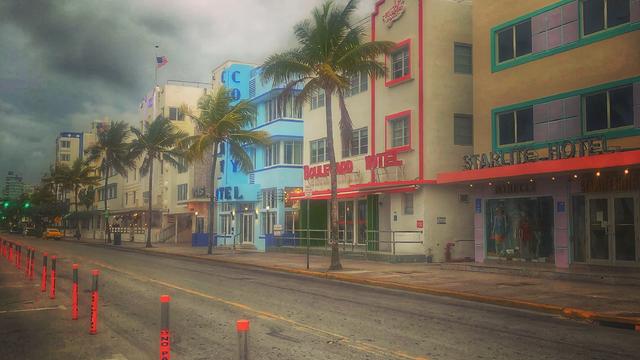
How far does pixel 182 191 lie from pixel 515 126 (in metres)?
43.0

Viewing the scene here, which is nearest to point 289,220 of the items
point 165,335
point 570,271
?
point 570,271

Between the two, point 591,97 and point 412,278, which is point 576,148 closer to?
point 591,97

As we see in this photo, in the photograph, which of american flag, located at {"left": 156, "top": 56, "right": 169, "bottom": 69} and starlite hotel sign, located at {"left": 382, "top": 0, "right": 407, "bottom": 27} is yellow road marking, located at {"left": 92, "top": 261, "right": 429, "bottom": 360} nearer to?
starlite hotel sign, located at {"left": 382, "top": 0, "right": 407, "bottom": 27}

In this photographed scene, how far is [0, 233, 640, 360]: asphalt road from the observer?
8.51m

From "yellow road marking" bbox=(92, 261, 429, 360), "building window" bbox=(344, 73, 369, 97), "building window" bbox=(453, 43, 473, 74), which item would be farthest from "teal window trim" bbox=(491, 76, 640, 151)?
"yellow road marking" bbox=(92, 261, 429, 360)

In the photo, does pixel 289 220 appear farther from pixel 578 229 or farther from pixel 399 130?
pixel 578 229

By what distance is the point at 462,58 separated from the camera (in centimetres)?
2808

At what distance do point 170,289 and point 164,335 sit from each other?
441 inches

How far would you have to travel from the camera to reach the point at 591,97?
1928 centimetres

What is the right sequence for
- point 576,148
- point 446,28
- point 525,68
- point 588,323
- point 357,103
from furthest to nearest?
1. point 357,103
2. point 446,28
3. point 525,68
4. point 576,148
5. point 588,323

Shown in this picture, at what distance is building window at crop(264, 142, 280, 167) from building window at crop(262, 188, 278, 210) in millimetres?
1929

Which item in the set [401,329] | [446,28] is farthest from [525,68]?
[401,329]

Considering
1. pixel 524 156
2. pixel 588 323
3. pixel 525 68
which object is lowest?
pixel 588 323

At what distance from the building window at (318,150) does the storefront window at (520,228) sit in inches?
544
